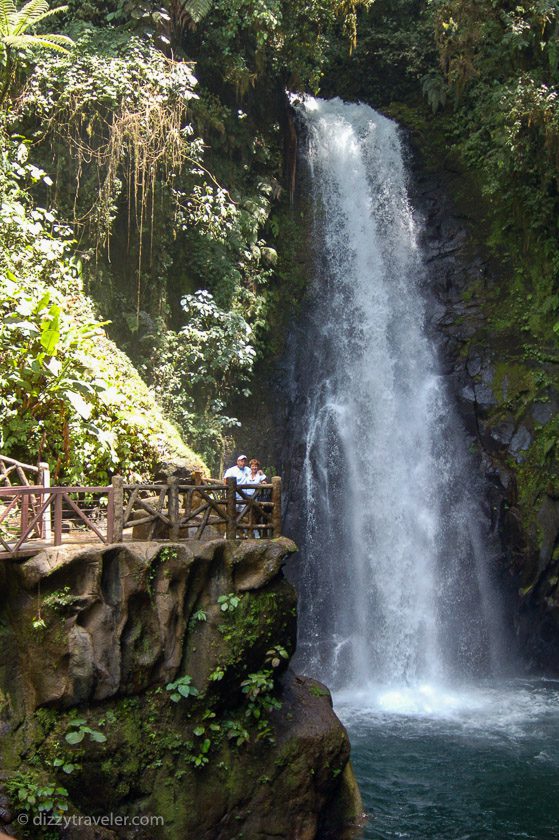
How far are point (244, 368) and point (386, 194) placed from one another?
6.51m

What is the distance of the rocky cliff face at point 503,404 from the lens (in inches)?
645

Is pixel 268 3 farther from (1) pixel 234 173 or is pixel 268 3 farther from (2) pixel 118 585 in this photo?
(2) pixel 118 585

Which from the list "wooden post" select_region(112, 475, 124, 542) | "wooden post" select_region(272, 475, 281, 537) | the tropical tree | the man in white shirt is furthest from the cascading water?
the tropical tree

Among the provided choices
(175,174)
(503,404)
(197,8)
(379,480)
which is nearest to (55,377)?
(175,174)

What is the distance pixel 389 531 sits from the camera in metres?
16.4

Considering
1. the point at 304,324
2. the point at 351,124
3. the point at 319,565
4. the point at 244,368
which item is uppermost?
the point at 351,124

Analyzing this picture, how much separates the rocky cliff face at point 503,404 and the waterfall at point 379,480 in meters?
0.42

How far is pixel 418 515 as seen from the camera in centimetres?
1656

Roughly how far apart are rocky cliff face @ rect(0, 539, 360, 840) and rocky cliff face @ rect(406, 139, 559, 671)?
780 cm

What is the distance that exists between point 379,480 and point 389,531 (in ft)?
3.66

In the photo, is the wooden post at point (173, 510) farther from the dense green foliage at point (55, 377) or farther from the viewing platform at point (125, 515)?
the dense green foliage at point (55, 377)

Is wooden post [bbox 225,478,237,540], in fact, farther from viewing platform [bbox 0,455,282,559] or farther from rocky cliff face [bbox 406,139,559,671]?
rocky cliff face [bbox 406,139,559,671]

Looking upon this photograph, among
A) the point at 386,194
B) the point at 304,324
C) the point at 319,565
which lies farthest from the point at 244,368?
the point at 386,194

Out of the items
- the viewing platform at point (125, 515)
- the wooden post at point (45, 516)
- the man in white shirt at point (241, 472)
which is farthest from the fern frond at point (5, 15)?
the man in white shirt at point (241, 472)
